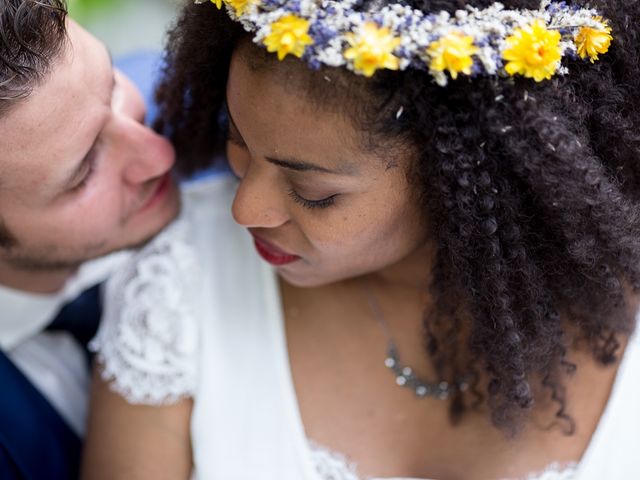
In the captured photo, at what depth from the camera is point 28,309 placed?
192cm

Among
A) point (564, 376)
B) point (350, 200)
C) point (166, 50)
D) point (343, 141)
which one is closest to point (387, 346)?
point (564, 376)

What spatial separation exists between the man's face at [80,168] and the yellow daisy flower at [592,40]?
33.8 inches

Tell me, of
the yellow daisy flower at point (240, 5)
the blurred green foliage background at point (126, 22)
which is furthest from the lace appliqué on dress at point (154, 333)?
the blurred green foliage background at point (126, 22)

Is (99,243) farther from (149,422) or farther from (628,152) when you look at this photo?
(628,152)

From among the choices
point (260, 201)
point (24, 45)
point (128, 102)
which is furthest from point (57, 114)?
point (260, 201)

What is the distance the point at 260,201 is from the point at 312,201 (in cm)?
10

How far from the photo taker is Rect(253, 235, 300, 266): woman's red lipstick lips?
1586mm

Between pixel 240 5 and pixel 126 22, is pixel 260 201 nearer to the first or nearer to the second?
pixel 240 5

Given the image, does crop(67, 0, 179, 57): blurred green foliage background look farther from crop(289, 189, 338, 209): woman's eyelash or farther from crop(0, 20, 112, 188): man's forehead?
crop(289, 189, 338, 209): woman's eyelash

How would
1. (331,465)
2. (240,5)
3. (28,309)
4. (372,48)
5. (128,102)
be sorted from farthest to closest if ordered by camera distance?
(28,309) < (128,102) < (331,465) < (240,5) < (372,48)

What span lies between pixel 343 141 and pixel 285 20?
0.21 m

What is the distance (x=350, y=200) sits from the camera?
1.39 metres

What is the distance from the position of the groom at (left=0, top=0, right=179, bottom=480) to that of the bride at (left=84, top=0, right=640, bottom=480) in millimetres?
110

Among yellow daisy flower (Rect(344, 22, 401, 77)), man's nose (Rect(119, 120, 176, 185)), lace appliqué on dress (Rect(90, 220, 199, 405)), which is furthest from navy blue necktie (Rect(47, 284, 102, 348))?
yellow daisy flower (Rect(344, 22, 401, 77))
